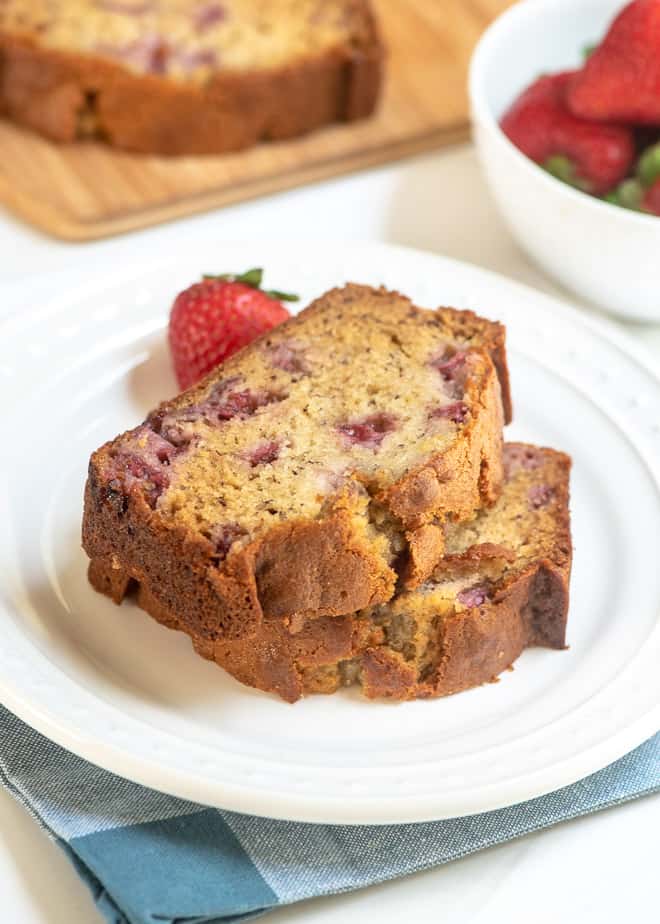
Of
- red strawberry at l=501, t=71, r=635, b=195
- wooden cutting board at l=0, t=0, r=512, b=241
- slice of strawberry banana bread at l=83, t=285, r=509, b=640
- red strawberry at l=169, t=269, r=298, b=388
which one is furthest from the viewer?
wooden cutting board at l=0, t=0, r=512, b=241

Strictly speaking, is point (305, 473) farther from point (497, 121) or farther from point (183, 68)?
point (183, 68)

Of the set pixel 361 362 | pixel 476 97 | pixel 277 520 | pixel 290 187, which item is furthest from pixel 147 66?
pixel 277 520

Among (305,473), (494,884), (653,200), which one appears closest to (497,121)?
(653,200)

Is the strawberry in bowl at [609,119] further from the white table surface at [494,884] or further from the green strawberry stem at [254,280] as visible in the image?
the white table surface at [494,884]

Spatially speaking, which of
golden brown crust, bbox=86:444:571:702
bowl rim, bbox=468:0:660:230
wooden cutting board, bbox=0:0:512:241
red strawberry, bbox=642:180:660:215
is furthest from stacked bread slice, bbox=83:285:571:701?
wooden cutting board, bbox=0:0:512:241

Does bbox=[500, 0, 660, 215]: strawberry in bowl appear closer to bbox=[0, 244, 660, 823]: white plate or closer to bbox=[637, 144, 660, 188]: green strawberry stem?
bbox=[637, 144, 660, 188]: green strawberry stem

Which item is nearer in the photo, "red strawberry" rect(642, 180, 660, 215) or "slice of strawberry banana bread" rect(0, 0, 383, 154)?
"red strawberry" rect(642, 180, 660, 215)

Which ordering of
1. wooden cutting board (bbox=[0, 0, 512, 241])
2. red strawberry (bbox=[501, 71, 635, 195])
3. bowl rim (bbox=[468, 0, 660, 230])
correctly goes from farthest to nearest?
wooden cutting board (bbox=[0, 0, 512, 241]) → red strawberry (bbox=[501, 71, 635, 195]) → bowl rim (bbox=[468, 0, 660, 230])

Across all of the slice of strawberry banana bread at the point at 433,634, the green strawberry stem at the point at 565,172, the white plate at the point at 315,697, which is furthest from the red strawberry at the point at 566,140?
the slice of strawberry banana bread at the point at 433,634
